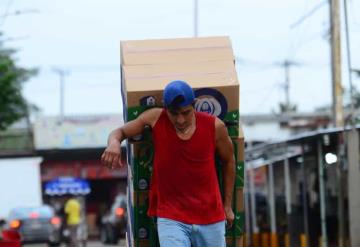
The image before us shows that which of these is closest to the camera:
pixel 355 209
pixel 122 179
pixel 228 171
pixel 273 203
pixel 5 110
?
pixel 228 171

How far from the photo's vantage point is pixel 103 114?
42094 millimetres

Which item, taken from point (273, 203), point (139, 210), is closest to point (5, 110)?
point (273, 203)

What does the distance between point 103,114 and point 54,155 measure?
323cm

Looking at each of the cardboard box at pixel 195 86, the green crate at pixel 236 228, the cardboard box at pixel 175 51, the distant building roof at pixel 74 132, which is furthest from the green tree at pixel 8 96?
the green crate at pixel 236 228

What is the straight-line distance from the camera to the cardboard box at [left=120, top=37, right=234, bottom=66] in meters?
6.25

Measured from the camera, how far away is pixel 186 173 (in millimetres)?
5375

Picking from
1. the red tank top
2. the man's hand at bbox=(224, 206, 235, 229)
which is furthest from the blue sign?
the red tank top

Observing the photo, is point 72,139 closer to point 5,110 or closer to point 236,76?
point 5,110

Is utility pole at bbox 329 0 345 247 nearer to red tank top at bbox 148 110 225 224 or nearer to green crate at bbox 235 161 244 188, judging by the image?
green crate at bbox 235 161 244 188

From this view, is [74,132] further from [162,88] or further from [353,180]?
[162,88]

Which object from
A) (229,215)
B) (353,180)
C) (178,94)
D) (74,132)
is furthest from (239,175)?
Answer: (74,132)

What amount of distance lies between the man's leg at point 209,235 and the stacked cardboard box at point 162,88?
0.40m

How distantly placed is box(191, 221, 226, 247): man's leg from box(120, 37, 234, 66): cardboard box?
Result: 4.13 feet

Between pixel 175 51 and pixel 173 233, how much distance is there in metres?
1.49
